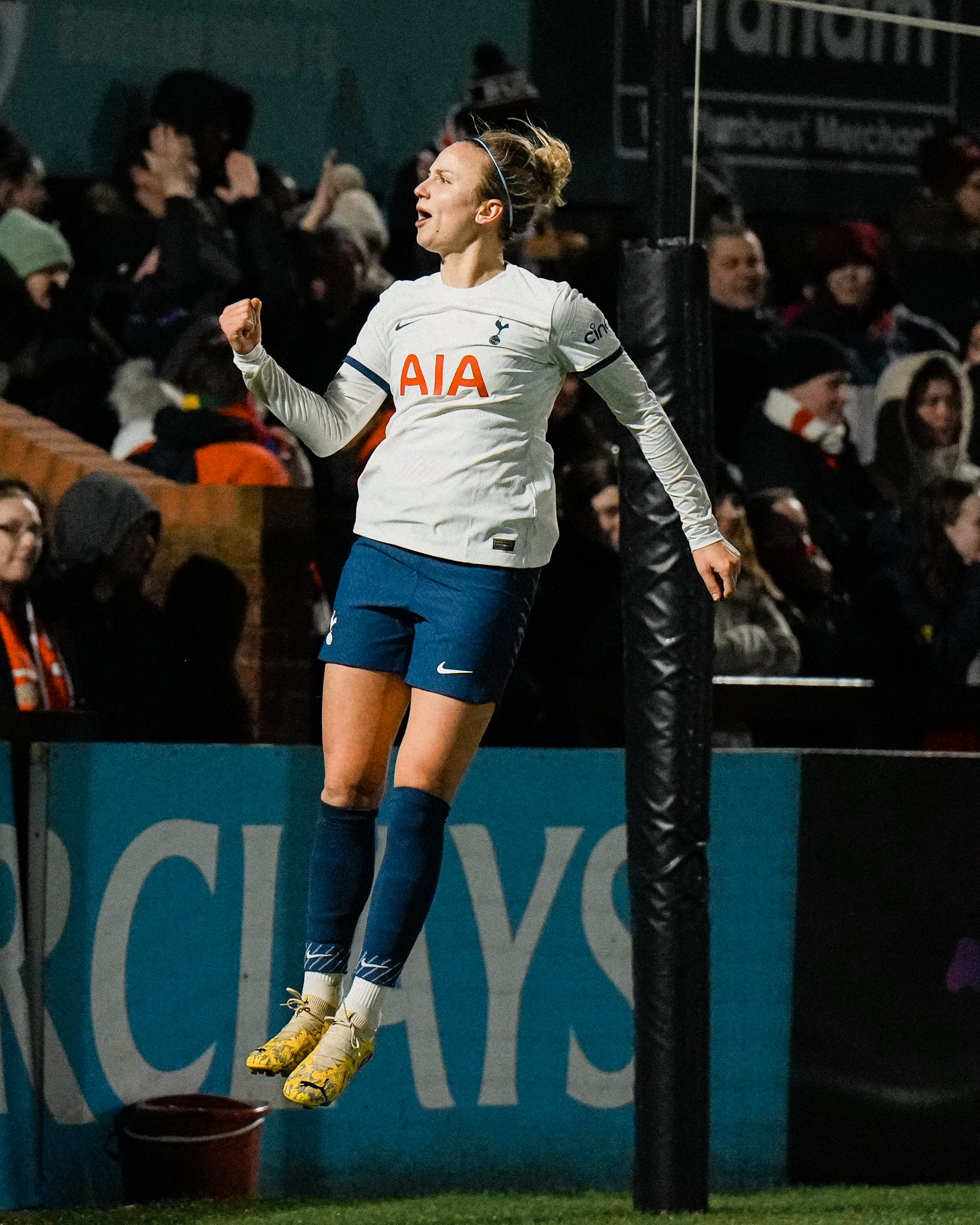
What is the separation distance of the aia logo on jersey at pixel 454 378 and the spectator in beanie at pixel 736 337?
3.61 m

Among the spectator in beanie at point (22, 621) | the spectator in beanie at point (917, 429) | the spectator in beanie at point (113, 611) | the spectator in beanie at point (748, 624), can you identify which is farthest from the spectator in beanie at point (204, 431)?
the spectator in beanie at point (917, 429)

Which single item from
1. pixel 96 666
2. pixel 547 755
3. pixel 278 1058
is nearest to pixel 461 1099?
pixel 547 755

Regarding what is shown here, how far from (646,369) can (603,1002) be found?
2047mm

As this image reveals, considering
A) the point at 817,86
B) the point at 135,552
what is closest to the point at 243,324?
the point at 135,552

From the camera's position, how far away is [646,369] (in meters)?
5.91

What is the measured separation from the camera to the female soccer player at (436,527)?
13.9 ft

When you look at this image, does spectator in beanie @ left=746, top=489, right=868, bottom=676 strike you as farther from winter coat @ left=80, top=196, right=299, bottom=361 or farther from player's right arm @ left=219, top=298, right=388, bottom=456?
player's right arm @ left=219, top=298, right=388, bottom=456

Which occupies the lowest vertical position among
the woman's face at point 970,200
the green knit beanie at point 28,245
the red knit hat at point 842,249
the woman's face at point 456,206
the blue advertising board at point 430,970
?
the blue advertising board at point 430,970

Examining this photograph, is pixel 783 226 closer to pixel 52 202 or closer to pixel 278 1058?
pixel 52 202

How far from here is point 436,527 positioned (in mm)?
4242

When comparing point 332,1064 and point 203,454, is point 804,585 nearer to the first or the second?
point 203,454

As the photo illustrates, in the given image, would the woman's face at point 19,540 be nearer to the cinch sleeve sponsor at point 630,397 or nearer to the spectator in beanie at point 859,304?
the cinch sleeve sponsor at point 630,397

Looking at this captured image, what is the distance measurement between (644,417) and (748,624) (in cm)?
283

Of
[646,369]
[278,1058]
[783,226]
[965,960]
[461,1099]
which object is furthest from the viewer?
[783,226]
